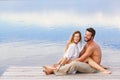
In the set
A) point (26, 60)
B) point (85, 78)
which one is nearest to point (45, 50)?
point (26, 60)

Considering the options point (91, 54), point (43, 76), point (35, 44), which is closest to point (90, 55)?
point (91, 54)

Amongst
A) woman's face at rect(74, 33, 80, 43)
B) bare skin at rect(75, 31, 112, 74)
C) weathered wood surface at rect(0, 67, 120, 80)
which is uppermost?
woman's face at rect(74, 33, 80, 43)

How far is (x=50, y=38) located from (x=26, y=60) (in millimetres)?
3652

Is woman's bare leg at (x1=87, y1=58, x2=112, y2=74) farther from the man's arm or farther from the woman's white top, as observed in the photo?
the woman's white top

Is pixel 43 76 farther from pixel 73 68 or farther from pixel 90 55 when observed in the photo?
pixel 90 55

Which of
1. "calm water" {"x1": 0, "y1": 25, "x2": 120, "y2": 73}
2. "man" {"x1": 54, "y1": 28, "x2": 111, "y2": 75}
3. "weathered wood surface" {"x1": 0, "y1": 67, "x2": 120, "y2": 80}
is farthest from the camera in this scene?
"calm water" {"x1": 0, "y1": 25, "x2": 120, "y2": 73}

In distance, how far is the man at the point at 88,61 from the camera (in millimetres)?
5707

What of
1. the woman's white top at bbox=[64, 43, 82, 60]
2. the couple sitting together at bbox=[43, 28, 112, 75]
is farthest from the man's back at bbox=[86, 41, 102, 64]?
the woman's white top at bbox=[64, 43, 82, 60]

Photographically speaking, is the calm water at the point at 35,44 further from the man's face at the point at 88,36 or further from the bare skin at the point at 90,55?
the man's face at the point at 88,36

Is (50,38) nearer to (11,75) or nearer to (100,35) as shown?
(100,35)

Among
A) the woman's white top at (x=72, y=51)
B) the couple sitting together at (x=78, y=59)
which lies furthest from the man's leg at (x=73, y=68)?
the woman's white top at (x=72, y=51)

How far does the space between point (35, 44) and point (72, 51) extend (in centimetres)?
531

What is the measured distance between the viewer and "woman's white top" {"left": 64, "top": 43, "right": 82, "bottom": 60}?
18.7ft

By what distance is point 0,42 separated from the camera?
37.4 feet
